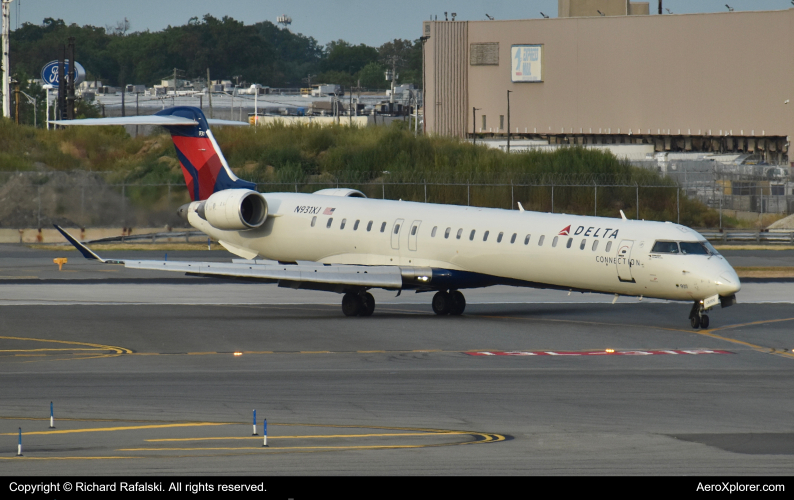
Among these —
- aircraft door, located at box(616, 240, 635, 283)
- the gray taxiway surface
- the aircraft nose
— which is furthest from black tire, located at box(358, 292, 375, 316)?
the aircraft nose

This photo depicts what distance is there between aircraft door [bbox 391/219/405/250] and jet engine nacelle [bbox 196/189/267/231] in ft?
15.2

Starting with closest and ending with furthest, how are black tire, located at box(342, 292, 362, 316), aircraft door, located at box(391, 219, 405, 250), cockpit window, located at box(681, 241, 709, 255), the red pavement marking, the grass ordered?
the red pavement marking, cockpit window, located at box(681, 241, 709, 255), black tire, located at box(342, 292, 362, 316), aircraft door, located at box(391, 219, 405, 250), the grass

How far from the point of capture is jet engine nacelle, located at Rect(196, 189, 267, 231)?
107ft

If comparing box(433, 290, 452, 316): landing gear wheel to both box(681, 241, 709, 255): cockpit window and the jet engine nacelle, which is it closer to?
the jet engine nacelle

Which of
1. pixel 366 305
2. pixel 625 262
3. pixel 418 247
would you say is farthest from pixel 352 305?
pixel 625 262

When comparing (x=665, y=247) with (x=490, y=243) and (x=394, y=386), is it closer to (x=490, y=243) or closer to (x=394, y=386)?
(x=490, y=243)

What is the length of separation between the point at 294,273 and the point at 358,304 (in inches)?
90.8

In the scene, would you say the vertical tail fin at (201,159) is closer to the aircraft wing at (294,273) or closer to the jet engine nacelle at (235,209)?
the jet engine nacelle at (235,209)

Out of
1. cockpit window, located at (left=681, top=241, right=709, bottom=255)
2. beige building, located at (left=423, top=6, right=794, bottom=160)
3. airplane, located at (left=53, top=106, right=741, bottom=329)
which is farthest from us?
beige building, located at (left=423, top=6, right=794, bottom=160)

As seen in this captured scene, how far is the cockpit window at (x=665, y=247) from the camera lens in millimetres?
26547

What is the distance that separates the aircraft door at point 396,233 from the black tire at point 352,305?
6.30ft

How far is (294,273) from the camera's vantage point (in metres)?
28.7

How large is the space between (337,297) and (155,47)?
6850 inches

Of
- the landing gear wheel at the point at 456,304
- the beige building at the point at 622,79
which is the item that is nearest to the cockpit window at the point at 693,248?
the landing gear wheel at the point at 456,304
